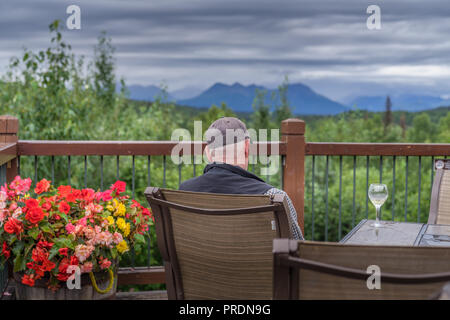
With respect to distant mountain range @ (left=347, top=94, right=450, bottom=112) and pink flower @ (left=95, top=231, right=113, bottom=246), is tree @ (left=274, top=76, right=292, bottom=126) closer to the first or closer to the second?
distant mountain range @ (left=347, top=94, right=450, bottom=112)

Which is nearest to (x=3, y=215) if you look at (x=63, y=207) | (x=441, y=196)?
(x=63, y=207)

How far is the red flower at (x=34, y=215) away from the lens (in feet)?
8.63

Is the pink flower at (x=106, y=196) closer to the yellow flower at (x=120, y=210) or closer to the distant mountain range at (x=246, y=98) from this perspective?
the yellow flower at (x=120, y=210)

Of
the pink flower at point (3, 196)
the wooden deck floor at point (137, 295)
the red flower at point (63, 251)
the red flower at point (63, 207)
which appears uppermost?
the pink flower at point (3, 196)

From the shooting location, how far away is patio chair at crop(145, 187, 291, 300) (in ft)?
5.36

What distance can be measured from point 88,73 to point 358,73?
51.4 ft

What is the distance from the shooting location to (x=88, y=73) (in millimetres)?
10055

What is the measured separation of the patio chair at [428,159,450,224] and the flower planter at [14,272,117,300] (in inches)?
71.4

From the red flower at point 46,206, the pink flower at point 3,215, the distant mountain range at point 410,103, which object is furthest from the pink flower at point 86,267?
the distant mountain range at point 410,103

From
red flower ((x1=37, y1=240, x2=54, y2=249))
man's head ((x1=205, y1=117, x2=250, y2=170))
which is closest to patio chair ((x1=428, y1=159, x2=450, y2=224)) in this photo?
man's head ((x1=205, y1=117, x2=250, y2=170))

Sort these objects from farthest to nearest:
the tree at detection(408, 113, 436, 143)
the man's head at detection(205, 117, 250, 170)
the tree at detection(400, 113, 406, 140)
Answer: the tree at detection(400, 113, 406, 140), the tree at detection(408, 113, 436, 143), the man's head at detection(205, 117, 250, 170)

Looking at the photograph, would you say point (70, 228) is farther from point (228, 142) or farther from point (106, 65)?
point (106, 65)

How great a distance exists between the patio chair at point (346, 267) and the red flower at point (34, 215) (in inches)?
73.3

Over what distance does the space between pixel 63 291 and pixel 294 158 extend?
1817mm
